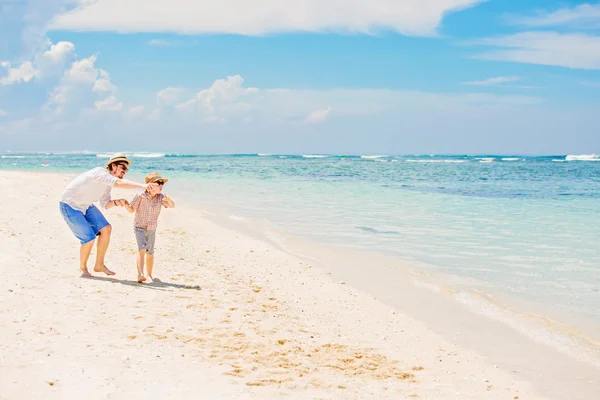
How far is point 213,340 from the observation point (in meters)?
5.36

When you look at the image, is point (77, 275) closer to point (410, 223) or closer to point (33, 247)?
point (33, 247)

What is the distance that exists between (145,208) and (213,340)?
265 centimetres

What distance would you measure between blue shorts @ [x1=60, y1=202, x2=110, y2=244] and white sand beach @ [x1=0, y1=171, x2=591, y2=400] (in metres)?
0.56

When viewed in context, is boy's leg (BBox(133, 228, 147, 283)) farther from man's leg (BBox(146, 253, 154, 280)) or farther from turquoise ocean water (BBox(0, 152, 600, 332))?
turquoise ocean water (BBox(0, 152, 600, 332))

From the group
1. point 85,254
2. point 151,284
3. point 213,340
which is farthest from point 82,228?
point 213,340

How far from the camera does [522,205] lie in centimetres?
2088

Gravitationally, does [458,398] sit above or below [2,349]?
below

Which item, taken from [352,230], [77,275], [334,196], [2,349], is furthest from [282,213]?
[2,349]

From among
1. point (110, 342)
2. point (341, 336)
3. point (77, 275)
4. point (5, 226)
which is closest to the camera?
point (110, 342)

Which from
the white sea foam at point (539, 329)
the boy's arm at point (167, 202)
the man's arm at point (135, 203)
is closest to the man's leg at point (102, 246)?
the man's arm at point (135, 203)

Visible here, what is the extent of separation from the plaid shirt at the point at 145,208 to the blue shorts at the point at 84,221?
0.55 metres

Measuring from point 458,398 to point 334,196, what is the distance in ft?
63.2

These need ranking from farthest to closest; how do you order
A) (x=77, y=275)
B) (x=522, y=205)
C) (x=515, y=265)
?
(x=522, y=205) < (x=515, y=265) < (x=77, y=275)

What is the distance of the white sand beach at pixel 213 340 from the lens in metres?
4.34
